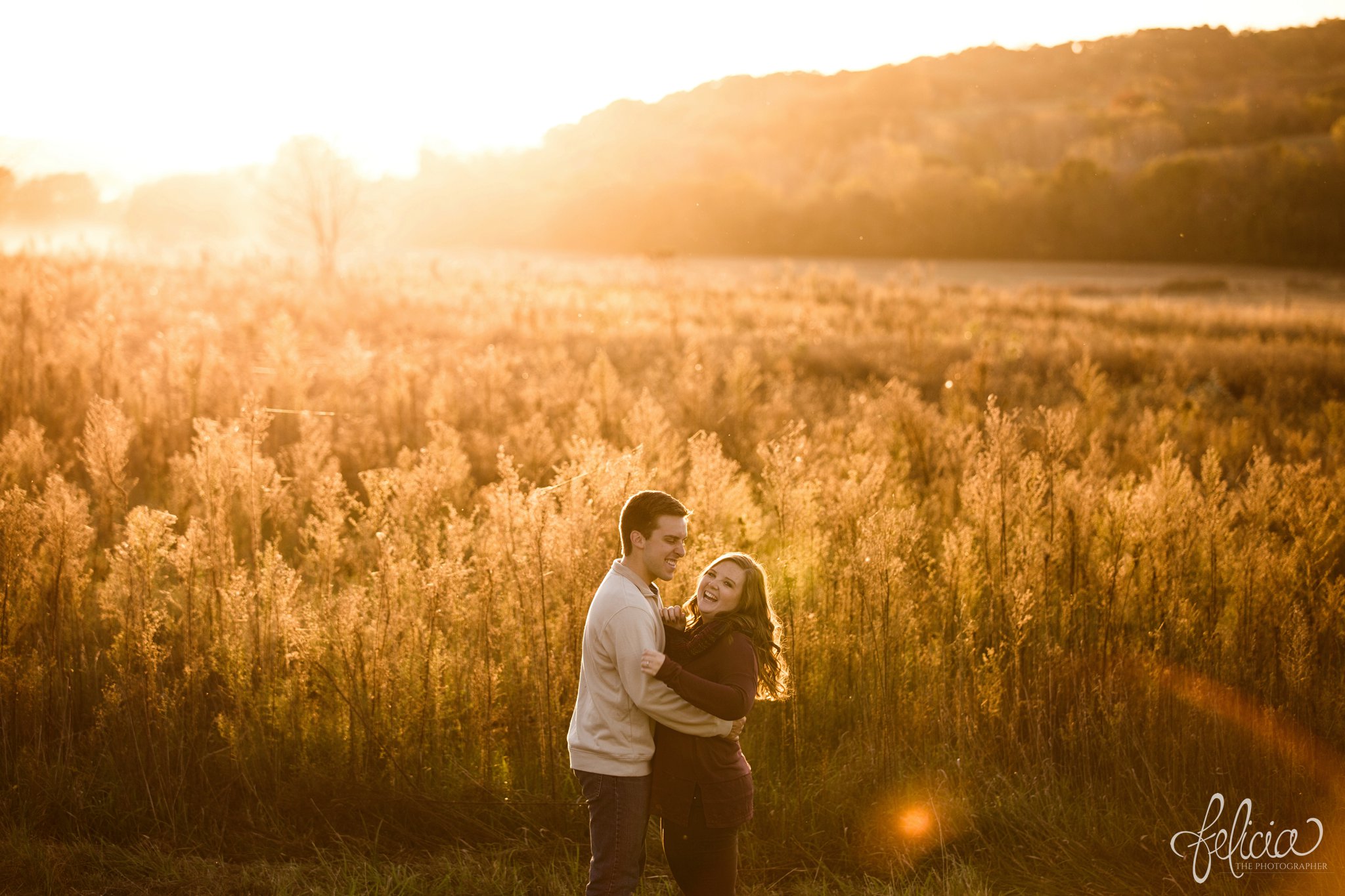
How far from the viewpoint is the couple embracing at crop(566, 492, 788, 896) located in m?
3.93

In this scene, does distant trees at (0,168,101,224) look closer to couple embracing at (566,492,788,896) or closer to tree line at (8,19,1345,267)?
tree line at (8,19,1345,267)

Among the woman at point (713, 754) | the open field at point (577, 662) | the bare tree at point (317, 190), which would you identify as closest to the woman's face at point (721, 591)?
the woman at point (713, 754)

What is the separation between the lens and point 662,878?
5348 mm

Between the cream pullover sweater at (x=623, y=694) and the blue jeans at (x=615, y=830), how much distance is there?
0.06m

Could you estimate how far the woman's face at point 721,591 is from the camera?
399cm

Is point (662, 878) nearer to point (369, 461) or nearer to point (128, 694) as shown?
point (128, 694)

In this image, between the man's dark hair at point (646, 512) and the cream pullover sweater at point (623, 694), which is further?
the man's dark hair at point (646, 512)

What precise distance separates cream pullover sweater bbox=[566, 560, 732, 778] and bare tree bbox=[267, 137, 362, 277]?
40490mm

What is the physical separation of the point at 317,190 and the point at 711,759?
42.9m

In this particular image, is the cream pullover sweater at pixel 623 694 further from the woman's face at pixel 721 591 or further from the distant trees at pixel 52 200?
the distant trees at pixel 52 200

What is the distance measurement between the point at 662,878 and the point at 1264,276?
2322 inches

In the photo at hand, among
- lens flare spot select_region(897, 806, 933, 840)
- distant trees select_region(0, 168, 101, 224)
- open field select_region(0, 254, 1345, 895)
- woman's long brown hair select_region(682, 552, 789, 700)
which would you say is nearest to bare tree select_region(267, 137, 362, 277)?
distant trees select_region(0, 168, 101, 224)

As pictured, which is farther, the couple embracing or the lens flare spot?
the lens flare spot

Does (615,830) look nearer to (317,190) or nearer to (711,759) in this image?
(711,759)
